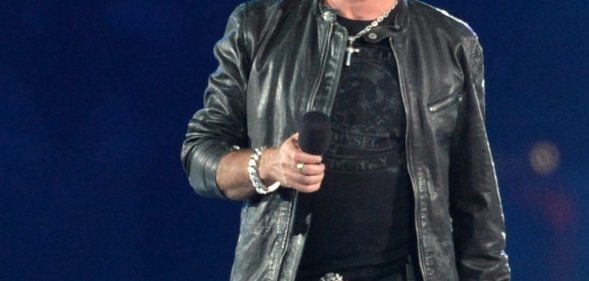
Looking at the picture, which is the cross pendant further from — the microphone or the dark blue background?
the dark blue background

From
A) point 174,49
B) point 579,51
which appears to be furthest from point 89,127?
point 579,51

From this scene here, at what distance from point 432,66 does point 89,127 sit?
1.04 m

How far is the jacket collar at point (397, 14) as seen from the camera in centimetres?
165

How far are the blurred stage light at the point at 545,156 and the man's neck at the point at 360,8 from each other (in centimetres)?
110

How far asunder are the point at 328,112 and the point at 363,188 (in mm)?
115

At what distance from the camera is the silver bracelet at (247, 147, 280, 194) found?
151cm

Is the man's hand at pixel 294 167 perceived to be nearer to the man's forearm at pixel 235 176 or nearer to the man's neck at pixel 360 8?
the man's forearm at pixel 235 176

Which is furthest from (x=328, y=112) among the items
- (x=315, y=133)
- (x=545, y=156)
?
(x=545, y=156)

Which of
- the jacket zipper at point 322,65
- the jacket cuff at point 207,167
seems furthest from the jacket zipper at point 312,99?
the jacket cuff at point 207,167

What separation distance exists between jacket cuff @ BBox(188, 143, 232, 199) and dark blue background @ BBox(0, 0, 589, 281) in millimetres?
894

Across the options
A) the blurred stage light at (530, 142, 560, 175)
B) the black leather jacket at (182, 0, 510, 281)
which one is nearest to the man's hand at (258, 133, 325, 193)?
the black leather jacket at (182, 0, 510, 281)

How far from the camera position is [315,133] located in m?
1.32

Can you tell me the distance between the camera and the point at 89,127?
2.48m

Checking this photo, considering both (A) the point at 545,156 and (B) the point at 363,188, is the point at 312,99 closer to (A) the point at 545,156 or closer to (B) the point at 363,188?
(B) the point at 363,188
